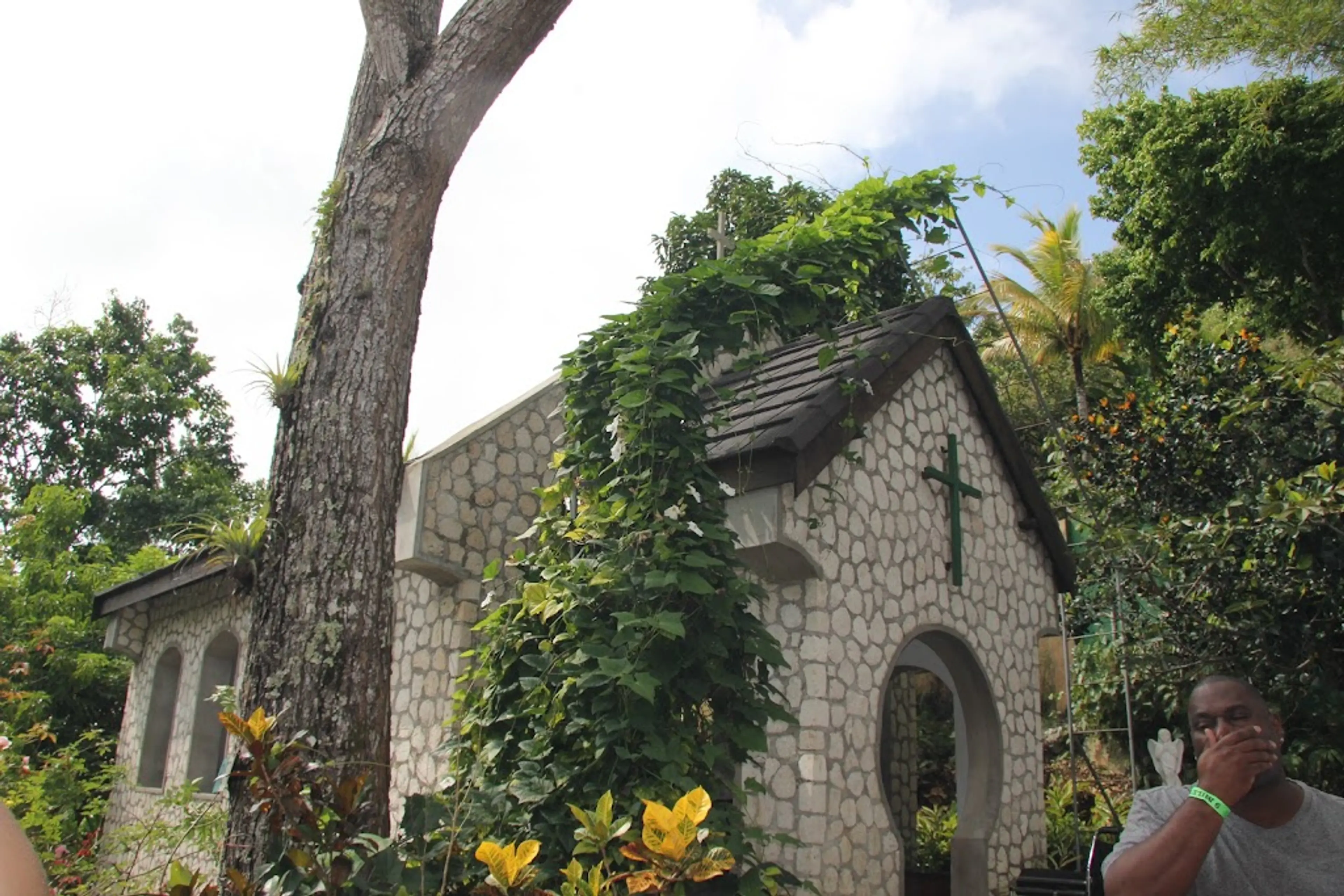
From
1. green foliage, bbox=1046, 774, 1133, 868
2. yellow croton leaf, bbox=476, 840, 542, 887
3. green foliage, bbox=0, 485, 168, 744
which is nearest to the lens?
yellow croton leaf, bbox=476, 840, 542, 887

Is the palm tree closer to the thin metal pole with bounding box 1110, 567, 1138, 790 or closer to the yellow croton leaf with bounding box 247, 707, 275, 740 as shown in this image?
the thin metal pole with bounding box 1110, 567, 1138, 790

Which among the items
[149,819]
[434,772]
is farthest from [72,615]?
[434,772]

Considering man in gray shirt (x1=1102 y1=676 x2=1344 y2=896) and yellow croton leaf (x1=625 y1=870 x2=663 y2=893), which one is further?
yellow croton leaf (x1=625 y1=870 x2=663 y2=893)

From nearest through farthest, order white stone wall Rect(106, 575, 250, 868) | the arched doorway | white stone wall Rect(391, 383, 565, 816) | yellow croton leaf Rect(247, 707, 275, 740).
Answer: yellow croton leaf Rect(247, 707, 275, 740), the arched doorway, white stone wall Rect(391, 383, 565, 816), white stone wall Rect(106, 575, 250, 868)

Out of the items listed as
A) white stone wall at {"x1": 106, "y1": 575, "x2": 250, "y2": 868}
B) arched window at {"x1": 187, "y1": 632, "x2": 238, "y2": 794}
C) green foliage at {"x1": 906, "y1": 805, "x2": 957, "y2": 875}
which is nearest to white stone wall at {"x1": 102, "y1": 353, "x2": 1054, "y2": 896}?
green foliage at {"x1": 906, "y1": 805, "x2": 957, "y2": 875}

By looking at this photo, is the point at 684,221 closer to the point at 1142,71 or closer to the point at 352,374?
the point at 1142,71

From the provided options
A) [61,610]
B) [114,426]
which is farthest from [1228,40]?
[114,426]

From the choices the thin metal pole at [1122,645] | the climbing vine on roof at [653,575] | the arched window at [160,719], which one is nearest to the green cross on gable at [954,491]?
the climbing vine on roof at [653,575]

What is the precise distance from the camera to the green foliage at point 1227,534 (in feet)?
33.9

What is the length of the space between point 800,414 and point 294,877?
4.26 meters

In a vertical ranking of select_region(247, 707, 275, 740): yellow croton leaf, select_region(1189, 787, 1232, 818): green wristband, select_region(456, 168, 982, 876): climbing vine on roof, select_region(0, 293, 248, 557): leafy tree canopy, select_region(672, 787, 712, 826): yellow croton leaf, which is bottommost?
select_region(672, 787, 712, 826): yellow croton leaf

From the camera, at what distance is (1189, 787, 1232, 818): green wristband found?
292 centimetres

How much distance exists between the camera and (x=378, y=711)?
5.07m

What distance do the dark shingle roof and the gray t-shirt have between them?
3854mm
